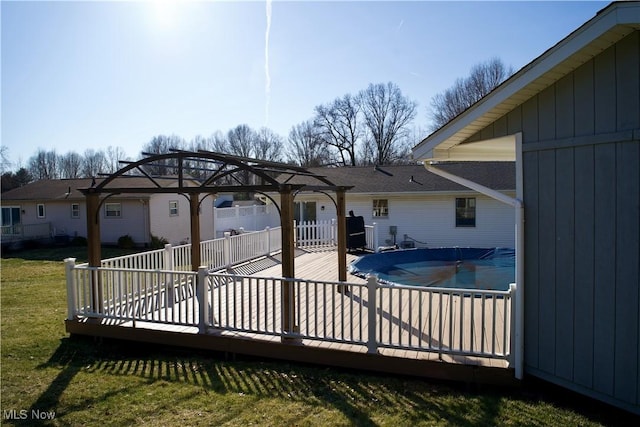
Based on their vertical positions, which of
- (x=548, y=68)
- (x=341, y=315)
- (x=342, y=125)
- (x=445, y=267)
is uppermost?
(x=342, y=125)

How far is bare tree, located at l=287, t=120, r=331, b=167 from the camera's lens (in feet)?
154

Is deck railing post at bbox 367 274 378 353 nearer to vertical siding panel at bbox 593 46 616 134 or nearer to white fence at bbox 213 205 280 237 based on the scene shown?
vertical siding panel at bbox 593 46 616 134

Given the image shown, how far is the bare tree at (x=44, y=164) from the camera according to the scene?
5878 cm

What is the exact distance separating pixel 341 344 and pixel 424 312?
6.38 feet

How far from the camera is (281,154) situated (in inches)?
2183

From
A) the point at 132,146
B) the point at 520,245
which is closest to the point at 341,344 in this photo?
the point at 520,245

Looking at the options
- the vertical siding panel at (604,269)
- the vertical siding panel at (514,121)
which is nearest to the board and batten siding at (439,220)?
the vertical siding panel at (514,121)

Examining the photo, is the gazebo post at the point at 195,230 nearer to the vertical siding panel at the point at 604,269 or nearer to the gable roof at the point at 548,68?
the gable roof at the point at 548,68

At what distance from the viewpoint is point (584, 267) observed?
4.66 meters

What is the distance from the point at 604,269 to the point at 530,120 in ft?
6.15

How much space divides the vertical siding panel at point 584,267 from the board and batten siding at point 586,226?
0.01 m

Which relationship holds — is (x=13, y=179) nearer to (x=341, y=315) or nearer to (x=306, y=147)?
(x=306, y=147)

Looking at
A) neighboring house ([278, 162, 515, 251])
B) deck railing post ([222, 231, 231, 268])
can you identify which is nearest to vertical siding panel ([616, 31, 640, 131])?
deck railing post ([222, 231, 231, 268])

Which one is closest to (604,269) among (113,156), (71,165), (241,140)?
(241,140)
